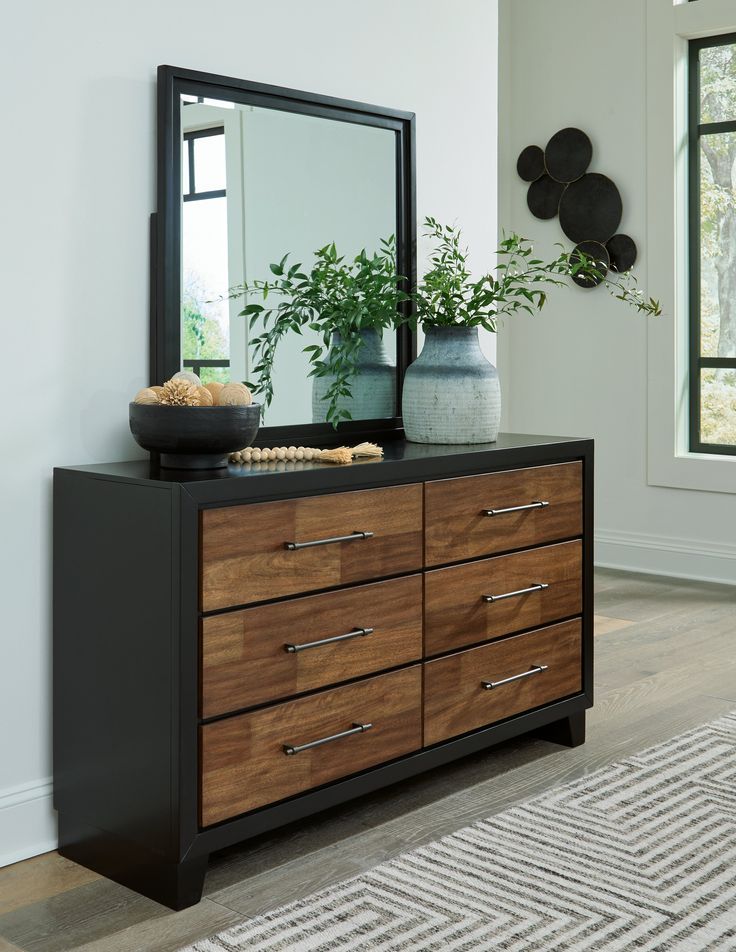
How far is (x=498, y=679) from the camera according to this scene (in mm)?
2555

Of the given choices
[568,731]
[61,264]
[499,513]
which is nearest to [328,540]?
[499,513]

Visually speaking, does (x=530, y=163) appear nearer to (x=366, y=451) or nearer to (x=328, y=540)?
(x=366, y=451)

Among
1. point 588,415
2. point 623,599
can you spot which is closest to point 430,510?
point 623,599

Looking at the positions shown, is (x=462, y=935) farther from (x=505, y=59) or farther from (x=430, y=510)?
(x=505, y=59)

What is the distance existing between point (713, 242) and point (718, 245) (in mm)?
26

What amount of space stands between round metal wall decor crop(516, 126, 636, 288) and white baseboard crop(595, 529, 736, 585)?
3.90 ft

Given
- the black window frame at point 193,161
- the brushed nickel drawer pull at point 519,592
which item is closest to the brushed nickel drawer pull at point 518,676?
the brushed nickel drawer pull at point 519,592

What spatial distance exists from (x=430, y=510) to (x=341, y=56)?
1.20 metres

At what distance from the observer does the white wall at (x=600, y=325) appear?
16.0ft

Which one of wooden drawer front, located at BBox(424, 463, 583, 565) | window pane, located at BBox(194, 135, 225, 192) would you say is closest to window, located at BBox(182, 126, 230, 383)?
window pane, located at BBox(194, 135, 225, 192)

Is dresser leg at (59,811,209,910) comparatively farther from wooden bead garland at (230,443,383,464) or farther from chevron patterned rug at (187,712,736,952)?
wooden bead garland at (230,443,383,464)

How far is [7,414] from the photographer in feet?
6.95

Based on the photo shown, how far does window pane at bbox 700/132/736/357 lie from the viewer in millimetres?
4758

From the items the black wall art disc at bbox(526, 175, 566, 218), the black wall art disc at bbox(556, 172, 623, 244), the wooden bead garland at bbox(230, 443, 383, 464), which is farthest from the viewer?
the black wall art disc at bbox(526, 175, 566, 218)
